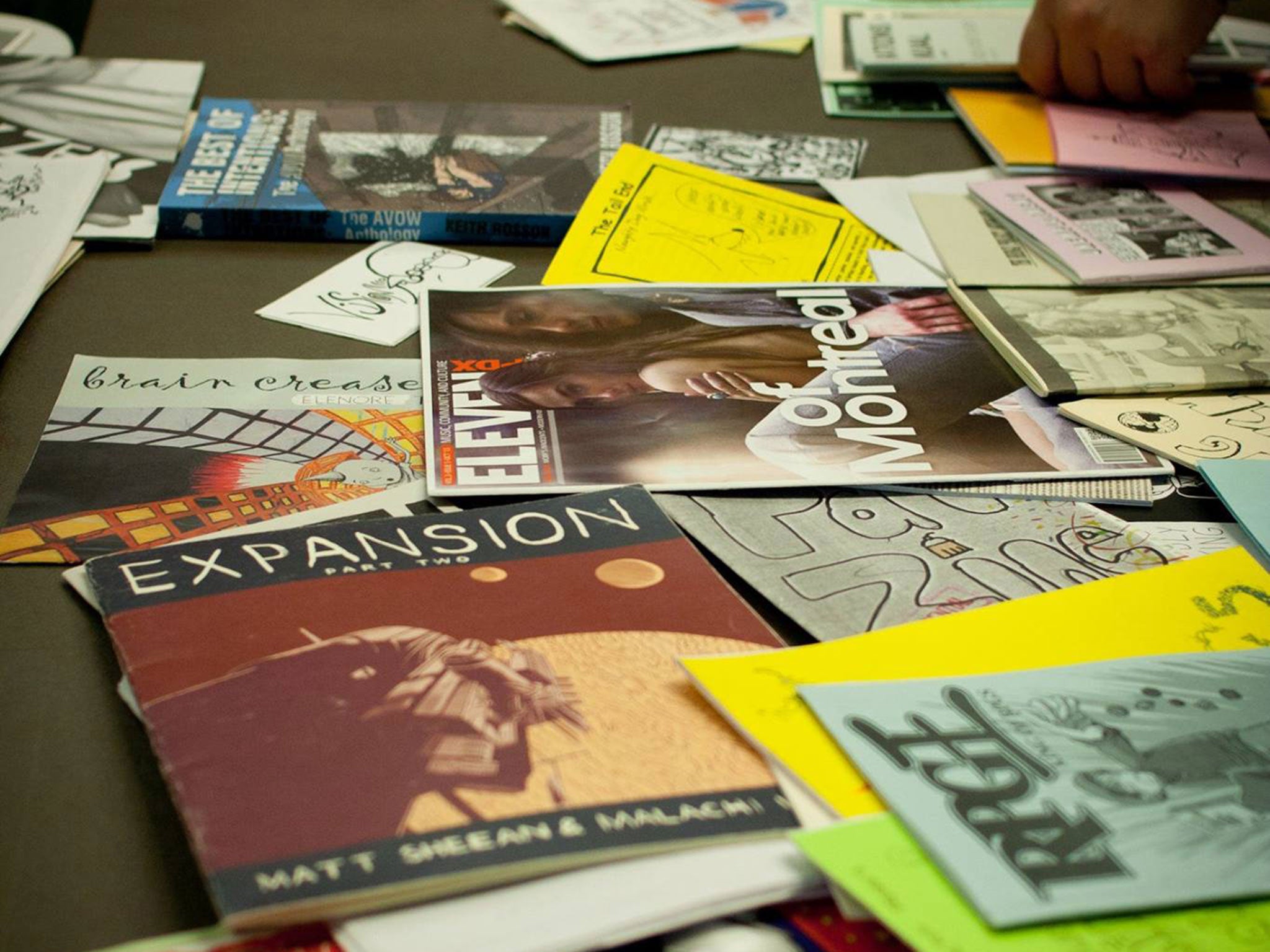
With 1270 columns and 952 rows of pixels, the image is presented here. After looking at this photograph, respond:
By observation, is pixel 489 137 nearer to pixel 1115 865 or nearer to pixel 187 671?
pixel 187 671

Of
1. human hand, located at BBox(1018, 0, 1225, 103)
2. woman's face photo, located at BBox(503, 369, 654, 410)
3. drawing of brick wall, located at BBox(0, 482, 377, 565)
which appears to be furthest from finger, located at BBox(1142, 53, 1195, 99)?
drawing of brick wall, located at BBox(0, 482, 377, 565)

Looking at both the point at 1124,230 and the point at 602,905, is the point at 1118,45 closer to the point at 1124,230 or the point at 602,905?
the point at 1124,230

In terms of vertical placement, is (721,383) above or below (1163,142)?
below

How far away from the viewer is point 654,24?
1.36 meters

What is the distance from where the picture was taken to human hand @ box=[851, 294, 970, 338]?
83cm

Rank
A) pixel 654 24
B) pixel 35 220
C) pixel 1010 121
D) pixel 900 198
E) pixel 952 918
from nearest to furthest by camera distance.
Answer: pixel 952 918
pixel 35 220
pixel 900 198
pixel 1010 121
pixel 654 24

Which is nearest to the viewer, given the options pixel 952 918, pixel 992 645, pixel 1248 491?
pixel 952 918

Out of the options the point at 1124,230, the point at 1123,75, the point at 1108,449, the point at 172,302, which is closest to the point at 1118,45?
the point at 1123,75

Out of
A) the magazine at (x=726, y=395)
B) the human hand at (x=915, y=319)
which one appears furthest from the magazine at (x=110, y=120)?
the human hand at (x=915, y=319)

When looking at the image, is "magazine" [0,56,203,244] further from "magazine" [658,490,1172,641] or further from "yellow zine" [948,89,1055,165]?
"yellow zine" [948,89,1055,165]

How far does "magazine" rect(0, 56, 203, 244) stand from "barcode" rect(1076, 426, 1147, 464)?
2.24 feet

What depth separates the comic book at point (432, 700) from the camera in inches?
17.6

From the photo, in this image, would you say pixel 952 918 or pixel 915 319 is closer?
pixel 952 918

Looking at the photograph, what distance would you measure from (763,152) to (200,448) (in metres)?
0.60
